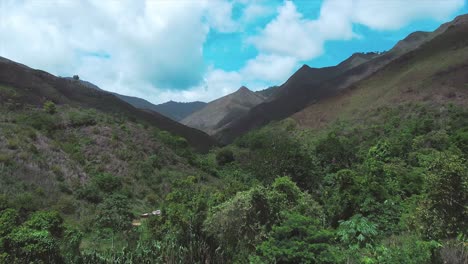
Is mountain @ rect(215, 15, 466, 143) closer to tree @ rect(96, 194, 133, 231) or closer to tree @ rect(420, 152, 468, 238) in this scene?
tree @ rect(96, 194, 133, 231)

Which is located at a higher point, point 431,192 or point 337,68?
point 337,68

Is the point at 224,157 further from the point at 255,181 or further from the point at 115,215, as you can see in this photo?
the point at 115,215

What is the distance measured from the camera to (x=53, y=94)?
149 ft

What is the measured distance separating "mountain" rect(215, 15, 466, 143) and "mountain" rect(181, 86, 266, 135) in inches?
659

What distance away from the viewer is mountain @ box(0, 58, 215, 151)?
40.0 metres

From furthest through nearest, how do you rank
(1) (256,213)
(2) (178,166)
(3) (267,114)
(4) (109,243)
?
(3) (267,114)
(2) (178,166)
(4) (109,243)
(1) (256,213)

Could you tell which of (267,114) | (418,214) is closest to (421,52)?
(267,114)

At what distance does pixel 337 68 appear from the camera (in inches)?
4621

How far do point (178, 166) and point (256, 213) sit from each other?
26477mm

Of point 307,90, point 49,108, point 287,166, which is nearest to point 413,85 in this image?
point 287,166

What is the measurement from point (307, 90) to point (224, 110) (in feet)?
108

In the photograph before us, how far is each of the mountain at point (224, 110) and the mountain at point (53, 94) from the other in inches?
1920

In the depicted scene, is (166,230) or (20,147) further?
(20,147)

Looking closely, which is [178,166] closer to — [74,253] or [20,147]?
[20,147]
